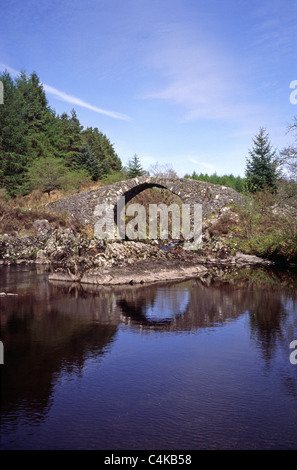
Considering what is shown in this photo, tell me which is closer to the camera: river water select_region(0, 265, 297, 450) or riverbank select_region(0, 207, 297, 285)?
river water select_region(0, 265, 297, 450)

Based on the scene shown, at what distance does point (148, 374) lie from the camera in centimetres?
812

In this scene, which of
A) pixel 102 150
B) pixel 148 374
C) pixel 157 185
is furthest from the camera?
pixel 102 150

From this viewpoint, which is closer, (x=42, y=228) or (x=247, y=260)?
(x=247, y=260)

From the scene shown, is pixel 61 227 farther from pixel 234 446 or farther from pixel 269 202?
pixel 234 446

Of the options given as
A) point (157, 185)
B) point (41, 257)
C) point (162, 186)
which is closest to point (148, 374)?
point (41, 257)

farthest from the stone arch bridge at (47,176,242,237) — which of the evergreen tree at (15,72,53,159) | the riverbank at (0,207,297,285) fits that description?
the evergreen tree at (15,72,53,159)

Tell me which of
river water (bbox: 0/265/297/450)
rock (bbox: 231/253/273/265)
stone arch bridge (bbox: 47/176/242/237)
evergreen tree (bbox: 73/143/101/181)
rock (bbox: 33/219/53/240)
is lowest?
river water (bbox: 0/265/297/450)

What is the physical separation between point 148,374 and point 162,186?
28412 mm

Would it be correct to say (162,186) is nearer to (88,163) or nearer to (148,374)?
(88,163)

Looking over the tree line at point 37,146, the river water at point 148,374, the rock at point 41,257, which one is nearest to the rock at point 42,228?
the rock at point 41,257

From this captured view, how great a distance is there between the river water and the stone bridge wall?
2041 centimetres

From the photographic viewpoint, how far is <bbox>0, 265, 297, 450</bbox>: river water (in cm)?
589

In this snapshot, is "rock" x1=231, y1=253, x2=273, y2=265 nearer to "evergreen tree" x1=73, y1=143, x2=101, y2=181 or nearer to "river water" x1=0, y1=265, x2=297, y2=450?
"river water" x1=0, y1=265, x2=297, y2=450
